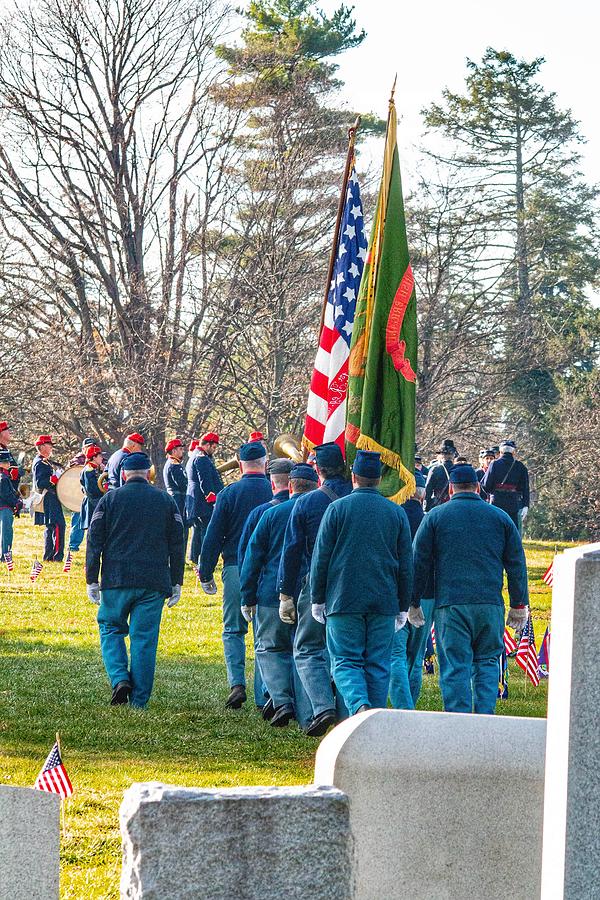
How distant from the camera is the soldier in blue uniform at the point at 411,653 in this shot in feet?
32.9

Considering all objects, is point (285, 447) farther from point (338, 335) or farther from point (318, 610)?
point (318, 610)

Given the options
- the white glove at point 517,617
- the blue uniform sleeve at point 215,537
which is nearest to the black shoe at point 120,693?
the blue uniform sleeve at point 215,537

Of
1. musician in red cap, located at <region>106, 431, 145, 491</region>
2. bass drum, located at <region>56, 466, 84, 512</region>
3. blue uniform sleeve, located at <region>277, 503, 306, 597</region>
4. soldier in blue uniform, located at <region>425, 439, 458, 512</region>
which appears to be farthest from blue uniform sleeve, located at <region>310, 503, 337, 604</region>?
bass drum, located at <region>56, 466, 84, 512</region>

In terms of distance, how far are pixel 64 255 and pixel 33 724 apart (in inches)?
763

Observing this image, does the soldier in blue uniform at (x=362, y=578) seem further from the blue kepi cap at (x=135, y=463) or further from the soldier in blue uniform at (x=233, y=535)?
the blue kepi cap at (x=135, y=463)

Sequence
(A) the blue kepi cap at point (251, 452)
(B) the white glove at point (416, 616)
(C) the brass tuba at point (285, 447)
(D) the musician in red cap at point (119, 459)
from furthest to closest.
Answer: (D) the musician in red cap at point (119, 459)
(C) the brass tuba at point (285, 447)
(A) the blue kepi cap at point (251, 452)
(B) the white glove at point (416, 616)

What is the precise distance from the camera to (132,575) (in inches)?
415

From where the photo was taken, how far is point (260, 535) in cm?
1038

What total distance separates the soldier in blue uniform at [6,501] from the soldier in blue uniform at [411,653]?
1005cm

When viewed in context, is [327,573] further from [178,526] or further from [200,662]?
[200,662]

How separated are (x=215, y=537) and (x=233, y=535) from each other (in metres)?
0.17

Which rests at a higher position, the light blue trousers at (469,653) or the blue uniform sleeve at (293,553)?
the blue uniform sleeve at (293,553)

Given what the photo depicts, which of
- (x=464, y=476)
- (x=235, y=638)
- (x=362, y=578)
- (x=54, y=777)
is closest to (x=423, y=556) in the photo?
(x=464, y=476)

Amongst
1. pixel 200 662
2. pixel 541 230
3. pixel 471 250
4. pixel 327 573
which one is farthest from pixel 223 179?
pixel 327 573
